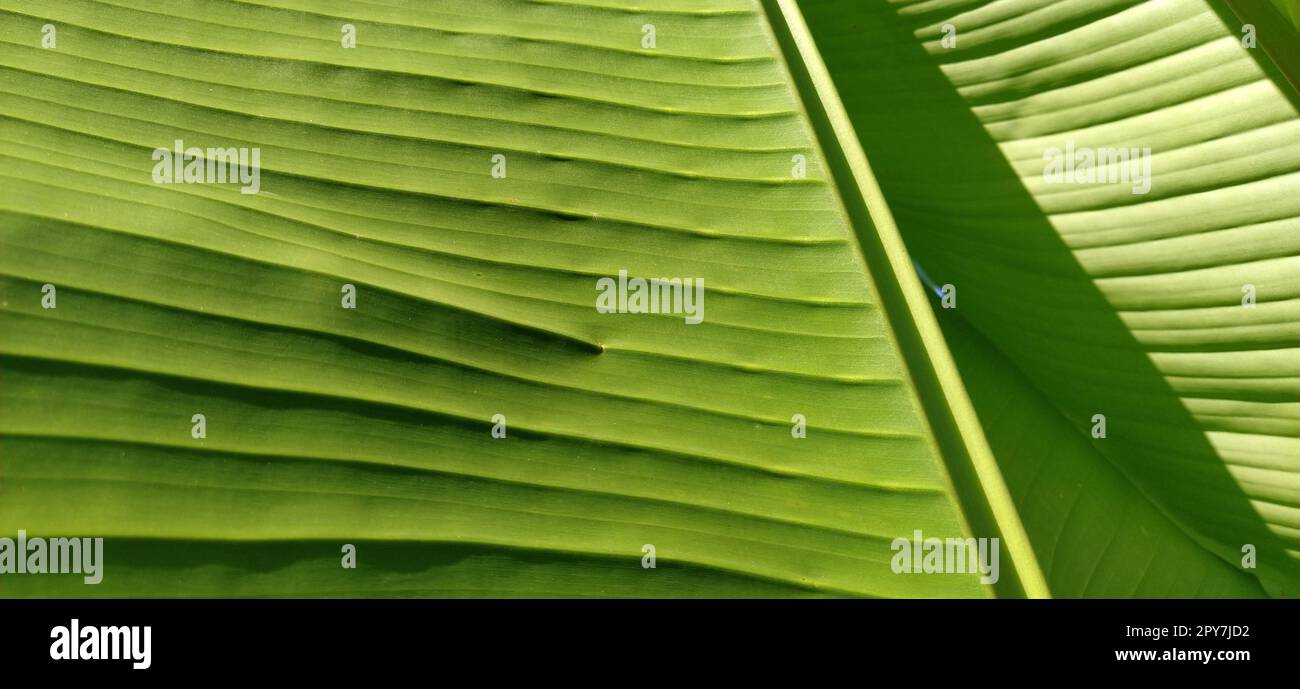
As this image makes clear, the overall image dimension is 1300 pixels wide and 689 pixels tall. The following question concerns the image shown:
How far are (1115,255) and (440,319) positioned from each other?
2.47 feet

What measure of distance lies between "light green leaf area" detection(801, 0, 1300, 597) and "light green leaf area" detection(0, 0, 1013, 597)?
336 mm

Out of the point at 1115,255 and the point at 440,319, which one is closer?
the point at 440,319

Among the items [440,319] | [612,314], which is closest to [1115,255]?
[612,314]

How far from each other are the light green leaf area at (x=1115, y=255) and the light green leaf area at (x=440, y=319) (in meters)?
0.34

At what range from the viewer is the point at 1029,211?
102 centimetres

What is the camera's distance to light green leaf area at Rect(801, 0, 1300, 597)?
0.89m

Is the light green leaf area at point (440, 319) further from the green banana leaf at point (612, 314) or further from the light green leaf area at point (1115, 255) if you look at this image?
the light green leaf area at point (1115, 255)

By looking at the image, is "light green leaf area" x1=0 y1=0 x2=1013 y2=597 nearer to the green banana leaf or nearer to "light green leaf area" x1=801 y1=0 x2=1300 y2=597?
the green banana leaf

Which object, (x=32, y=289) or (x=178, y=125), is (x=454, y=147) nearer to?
(x=178, y=125)

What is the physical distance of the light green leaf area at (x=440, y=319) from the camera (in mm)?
611

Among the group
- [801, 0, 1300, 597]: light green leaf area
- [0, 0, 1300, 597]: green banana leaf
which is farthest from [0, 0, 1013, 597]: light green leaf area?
[801, 0, 1300, 597]: light green leaf area

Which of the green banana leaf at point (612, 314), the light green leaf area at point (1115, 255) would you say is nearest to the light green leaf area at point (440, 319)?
the green banana leaf at point (612, 314)

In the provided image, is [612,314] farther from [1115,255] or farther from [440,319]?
[1115,255]

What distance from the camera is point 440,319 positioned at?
27.8 inches
